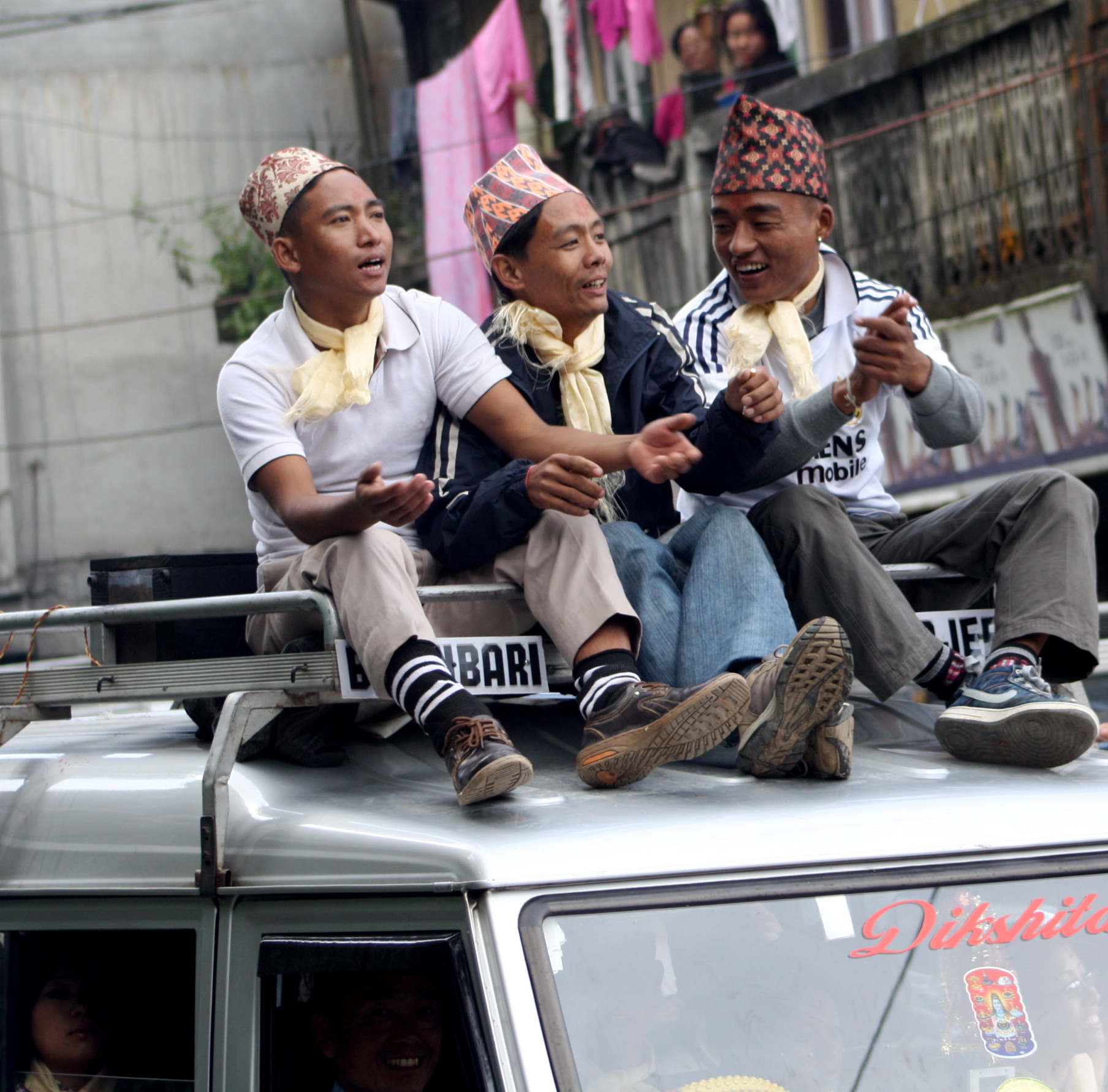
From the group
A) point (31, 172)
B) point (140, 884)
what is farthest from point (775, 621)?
point (31, 172)

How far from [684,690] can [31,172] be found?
14819mm

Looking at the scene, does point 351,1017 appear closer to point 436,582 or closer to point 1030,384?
point 436,582

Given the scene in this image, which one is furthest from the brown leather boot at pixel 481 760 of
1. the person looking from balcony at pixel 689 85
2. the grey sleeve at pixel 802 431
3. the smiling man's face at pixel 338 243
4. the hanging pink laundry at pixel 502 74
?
the hanging pink laundry at pixel 502 74

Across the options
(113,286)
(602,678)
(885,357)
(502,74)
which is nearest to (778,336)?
(885,357)

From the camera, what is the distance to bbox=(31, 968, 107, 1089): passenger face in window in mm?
2273

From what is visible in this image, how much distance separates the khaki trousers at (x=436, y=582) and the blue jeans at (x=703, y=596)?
0.12 m

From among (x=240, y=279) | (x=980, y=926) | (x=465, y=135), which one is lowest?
(x=980, y=926)

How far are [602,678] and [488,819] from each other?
0.50 m

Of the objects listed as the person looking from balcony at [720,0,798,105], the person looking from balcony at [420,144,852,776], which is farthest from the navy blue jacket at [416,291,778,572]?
the person looking from balcony at [720,0,798,105]

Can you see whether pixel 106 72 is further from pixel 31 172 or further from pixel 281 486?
pixel 281 486

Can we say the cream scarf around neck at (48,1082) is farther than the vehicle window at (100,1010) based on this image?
Yes

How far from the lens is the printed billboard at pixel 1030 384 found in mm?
8430

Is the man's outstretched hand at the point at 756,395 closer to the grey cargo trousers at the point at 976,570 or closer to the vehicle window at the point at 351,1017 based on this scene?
the grey cargo trousers at the point at 976,570

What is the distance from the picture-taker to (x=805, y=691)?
2246 millimetres
